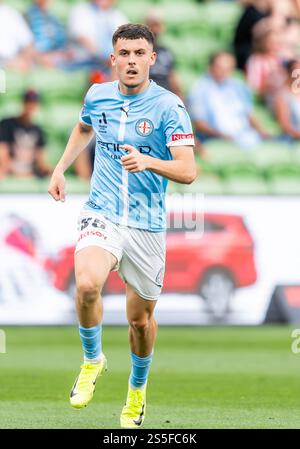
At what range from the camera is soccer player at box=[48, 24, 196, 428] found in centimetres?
756

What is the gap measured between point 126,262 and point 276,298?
25.6 feet

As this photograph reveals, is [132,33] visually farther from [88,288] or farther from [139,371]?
[139,371]

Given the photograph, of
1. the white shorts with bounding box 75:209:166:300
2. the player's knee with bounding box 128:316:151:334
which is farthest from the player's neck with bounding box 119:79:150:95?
the player's knee with bounding box 128:316:151:334

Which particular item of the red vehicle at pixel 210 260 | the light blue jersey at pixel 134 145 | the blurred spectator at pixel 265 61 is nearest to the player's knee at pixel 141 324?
the light blue jersey at pixel 134 145

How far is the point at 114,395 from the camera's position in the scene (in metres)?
9.51

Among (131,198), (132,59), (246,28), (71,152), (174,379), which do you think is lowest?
(174,379)

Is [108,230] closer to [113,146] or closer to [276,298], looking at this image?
[113,146]

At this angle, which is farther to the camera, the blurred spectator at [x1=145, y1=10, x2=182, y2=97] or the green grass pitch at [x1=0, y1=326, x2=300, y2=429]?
the blurred spectator at [x1=145, y1=10, x2=182, y2=97]

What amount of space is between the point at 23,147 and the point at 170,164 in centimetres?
947

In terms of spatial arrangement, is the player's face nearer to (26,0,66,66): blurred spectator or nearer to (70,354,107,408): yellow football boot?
(70,354,107,408): yellow football boot

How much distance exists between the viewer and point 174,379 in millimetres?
10625

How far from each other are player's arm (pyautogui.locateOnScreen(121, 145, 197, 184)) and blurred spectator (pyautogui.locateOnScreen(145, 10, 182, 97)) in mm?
9650

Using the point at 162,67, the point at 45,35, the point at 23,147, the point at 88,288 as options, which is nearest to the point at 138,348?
the point at 88,288

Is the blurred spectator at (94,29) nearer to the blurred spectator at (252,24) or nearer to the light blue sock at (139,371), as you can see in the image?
the blurred spectator at (252,24)
